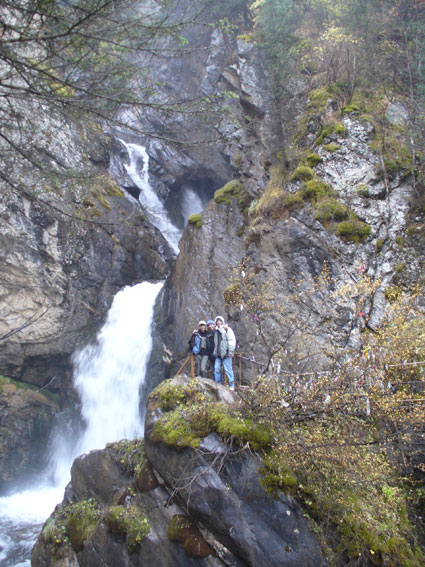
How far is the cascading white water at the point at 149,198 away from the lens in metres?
23.7

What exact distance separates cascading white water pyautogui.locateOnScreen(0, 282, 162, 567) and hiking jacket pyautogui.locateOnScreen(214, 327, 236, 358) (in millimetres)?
6973

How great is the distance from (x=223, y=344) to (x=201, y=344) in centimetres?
59

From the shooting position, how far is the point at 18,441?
15.5 metres

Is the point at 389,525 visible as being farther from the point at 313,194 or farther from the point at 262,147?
the point at 262,147

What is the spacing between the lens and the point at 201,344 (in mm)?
8648

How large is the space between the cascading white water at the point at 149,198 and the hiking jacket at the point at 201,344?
14.6 metres

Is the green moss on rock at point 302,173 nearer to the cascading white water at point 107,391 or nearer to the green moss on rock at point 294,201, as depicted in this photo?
the green moss on rock at point 294,201

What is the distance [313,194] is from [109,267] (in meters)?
10.6

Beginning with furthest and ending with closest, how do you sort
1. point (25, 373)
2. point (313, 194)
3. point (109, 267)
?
1. point (109, 267)
2. point (25, 373)
3. point (313, 194)

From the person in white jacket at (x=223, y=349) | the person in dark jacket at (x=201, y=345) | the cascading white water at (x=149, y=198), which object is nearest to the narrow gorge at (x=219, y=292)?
the cascading white water at (x=149, y=198)

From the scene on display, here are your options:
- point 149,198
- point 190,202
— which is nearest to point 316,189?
point 149,198

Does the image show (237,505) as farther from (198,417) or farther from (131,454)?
(131,454)

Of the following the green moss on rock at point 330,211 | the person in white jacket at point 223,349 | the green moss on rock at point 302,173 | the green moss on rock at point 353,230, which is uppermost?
the green moss on rock at point 302,173

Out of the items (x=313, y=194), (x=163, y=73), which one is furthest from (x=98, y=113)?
(x=163, y=73)
